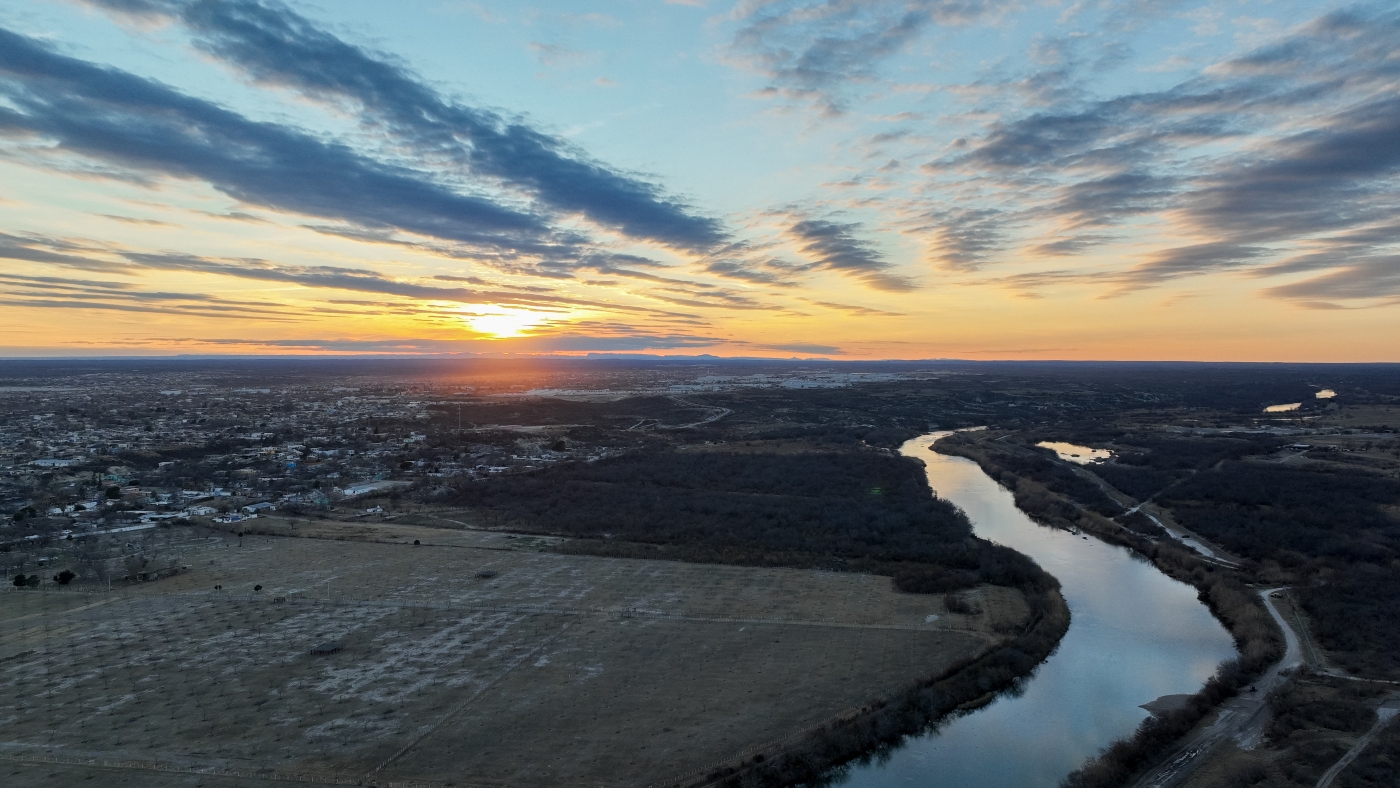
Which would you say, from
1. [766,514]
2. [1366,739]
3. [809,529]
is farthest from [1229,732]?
[766,514]

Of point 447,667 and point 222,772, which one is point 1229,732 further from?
point 222,772

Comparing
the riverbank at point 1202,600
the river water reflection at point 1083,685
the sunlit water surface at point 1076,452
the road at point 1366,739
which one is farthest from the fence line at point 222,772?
the sunlit water surface at point 1076,452

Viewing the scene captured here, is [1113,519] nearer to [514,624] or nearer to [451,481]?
[514,624]

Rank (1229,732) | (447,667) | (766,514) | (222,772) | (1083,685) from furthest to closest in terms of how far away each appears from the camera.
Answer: (766,514) < (1083,685) < (447,667) < (1229,732) < (222,772)

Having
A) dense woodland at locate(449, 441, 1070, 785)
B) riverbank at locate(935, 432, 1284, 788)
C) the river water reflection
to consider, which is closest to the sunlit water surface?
riverbank at locate(935, 432, 1284, 788)

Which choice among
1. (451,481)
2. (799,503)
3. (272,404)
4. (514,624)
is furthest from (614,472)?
(272,404)

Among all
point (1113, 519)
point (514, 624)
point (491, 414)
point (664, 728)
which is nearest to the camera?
point (664, 728)

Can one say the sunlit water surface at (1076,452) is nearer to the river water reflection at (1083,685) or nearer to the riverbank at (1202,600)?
the riverbank at (1202,600)
